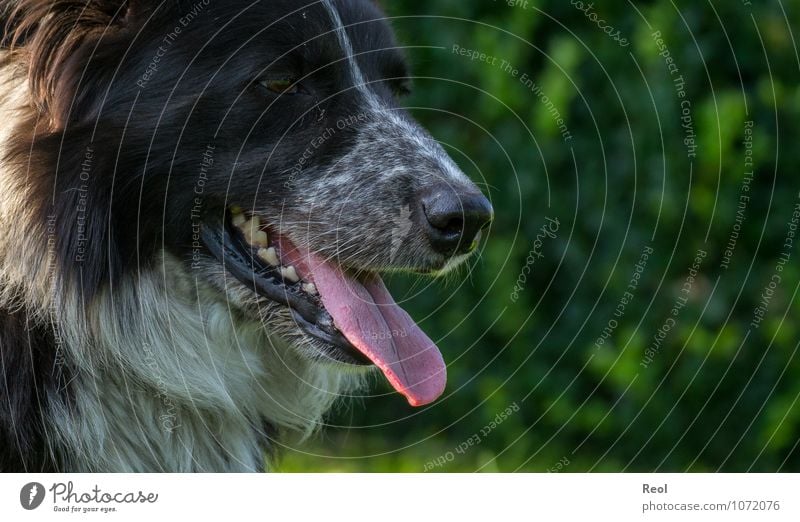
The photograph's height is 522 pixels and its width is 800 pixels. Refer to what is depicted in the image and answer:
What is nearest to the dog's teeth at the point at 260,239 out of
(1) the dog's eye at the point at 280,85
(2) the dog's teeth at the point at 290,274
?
(2) the dog's teeth at the point at 290,274

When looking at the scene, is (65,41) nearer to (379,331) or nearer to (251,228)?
(251,228)

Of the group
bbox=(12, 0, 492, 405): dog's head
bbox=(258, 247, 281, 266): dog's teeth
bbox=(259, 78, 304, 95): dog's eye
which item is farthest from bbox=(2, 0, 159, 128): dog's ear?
bbox=(258, 247, 281, 266): dog's teeth

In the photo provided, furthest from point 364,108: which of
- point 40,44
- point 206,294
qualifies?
point 40,44

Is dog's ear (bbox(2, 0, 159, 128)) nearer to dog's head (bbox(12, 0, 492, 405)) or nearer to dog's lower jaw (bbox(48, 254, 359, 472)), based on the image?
dog's head (bbox(12, 0, 492, 405))

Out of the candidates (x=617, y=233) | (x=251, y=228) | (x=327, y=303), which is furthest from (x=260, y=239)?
(x=617, y=233)

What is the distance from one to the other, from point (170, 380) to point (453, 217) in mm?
1092

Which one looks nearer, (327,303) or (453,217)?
(453,217)

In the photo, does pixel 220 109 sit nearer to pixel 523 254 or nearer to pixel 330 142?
pixel 330 142

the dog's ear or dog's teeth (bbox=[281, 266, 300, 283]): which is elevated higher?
the dog's ear

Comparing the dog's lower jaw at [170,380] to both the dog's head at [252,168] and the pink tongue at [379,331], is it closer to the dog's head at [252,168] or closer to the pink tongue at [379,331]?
the dog's head at [252,168]

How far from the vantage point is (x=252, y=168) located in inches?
138

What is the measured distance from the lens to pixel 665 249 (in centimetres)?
550

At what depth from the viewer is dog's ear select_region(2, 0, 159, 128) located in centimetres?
336
